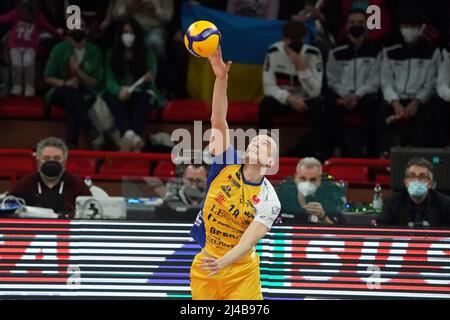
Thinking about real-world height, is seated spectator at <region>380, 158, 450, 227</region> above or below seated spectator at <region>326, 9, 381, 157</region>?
below

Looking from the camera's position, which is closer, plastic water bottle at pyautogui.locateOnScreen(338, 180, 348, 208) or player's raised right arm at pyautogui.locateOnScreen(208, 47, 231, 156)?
player's raised right arm at pyautogui.locateOnScreen(208, 47, 231, 156)

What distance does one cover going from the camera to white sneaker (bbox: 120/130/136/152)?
1478 cm

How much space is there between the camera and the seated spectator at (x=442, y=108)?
48.3 feet

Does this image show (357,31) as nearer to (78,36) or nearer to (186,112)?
(186,112)

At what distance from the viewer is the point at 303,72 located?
1484 centimetres

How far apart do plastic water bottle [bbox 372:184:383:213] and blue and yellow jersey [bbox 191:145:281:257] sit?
299cm

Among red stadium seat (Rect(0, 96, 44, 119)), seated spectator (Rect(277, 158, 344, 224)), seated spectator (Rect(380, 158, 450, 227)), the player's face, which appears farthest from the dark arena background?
red stadium seat (Rect(0, 96, 44, 119))

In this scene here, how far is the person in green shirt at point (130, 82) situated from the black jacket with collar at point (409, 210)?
13.2 feet

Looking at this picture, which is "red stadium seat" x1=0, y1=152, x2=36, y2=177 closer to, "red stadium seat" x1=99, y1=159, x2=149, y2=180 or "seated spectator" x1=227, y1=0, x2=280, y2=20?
"red stadium seat" x1=99, y1=159, x2=149, y2=180

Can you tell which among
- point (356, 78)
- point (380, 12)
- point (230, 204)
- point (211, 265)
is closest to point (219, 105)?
point (230, 204)

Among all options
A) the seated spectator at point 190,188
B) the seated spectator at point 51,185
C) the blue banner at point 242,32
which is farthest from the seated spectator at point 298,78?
the seated spectator at point 51,185

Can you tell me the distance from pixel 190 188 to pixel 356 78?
370 centimetres
